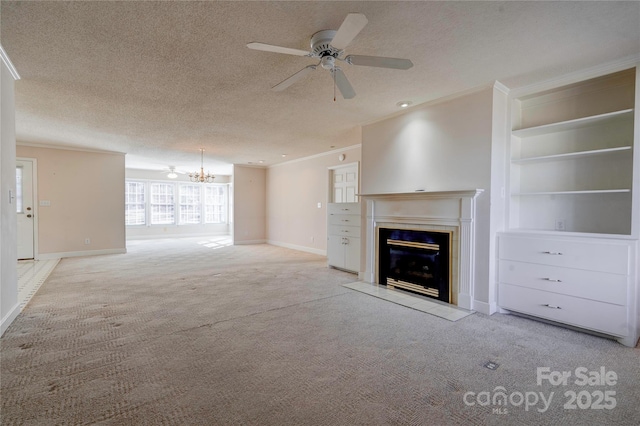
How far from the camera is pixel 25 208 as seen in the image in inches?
251

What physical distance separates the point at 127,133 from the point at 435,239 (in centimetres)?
556

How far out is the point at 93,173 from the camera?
7105 mm

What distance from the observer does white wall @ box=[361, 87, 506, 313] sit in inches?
131

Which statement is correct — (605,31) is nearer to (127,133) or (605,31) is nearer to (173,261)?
(127,133)

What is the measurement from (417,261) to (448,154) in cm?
144

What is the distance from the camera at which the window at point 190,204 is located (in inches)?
447

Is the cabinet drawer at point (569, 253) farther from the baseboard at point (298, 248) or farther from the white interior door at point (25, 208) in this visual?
the white interior door at point (25, 208)

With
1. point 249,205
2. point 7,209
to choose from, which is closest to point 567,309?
point 7,209

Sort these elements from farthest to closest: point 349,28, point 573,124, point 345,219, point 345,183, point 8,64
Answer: point 345,183, point 345,219, point 573,124, point 8,64, point 349,28

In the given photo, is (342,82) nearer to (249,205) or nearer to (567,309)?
(567,309)

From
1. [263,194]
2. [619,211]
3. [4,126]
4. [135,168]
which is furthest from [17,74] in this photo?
[135,168]

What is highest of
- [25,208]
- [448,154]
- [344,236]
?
[448,154]

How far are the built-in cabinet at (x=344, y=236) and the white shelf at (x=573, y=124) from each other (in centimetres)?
258

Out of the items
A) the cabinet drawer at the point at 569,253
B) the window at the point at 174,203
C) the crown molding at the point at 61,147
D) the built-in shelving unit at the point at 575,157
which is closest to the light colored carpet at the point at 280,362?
the cabinet drawer at the point at 569,253
